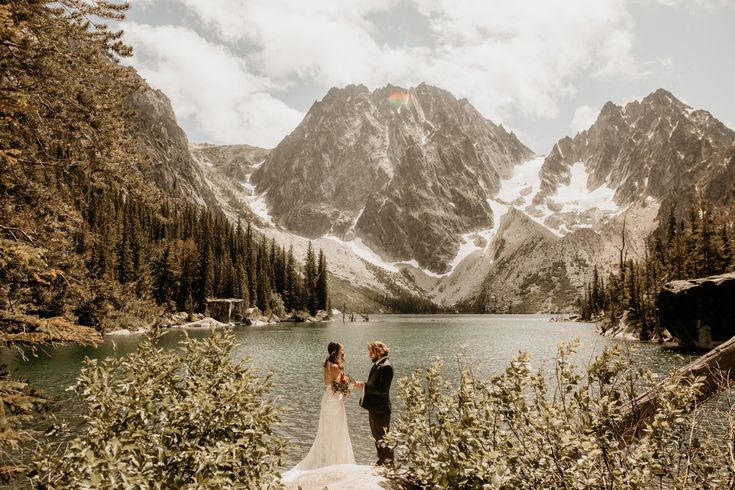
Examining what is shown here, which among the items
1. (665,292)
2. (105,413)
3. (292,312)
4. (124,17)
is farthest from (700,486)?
(292,312)

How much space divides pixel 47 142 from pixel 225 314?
113109mm

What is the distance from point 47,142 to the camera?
10383 mm

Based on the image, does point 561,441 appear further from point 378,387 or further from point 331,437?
point 331,437

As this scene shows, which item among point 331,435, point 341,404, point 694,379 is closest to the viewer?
point 694,379

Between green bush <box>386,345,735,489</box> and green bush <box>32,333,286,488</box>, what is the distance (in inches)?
85.8

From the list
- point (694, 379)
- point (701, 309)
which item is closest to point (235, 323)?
point (701, 309)

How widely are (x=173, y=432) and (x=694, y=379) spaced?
637 cm

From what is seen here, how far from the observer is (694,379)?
223 inches

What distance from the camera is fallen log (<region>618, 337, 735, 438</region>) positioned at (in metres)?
5.62

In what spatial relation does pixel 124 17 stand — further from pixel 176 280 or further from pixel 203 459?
pixel 176 280

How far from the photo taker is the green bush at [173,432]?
14.3 feet

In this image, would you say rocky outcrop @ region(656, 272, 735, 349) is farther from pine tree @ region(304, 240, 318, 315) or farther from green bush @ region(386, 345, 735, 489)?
pine tree @ region(304, 240, 318, 315)

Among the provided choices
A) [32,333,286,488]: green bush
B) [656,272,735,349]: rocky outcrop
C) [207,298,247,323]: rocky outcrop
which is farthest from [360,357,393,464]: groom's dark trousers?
[207,298,247,323]: rocky outcrop

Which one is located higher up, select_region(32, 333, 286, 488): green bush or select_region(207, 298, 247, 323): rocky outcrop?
select_region(32, 333, 286, 488): green bush
